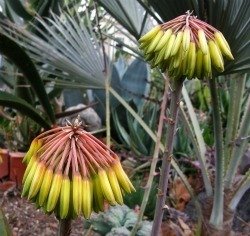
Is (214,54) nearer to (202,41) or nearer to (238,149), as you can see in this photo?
(202,41)

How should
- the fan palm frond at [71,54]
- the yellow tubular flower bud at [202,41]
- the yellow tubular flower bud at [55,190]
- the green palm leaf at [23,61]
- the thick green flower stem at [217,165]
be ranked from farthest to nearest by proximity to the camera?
the fan palm frond at [71,54], the green palm leaf at [23,61], the thick green flower stem at [217,165], the yellow tubular flower bud at [202,41], the yellow tubular flower bud at [55,190]

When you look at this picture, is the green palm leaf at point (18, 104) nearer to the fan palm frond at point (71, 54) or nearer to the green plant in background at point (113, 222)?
the fan palm frond at point (71, 54)

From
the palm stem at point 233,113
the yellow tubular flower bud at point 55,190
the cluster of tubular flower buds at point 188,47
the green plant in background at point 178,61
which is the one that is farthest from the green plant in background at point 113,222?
the yellow tubular flower bud at point 55,190

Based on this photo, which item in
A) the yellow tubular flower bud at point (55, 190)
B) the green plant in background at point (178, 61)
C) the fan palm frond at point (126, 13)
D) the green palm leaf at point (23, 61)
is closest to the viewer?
the yellow tubular flower bud at point (55, 190)

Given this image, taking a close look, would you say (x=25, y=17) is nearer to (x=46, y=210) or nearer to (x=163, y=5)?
(x=163, y=5)

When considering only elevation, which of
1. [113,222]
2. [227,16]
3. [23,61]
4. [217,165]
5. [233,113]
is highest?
[227,16]

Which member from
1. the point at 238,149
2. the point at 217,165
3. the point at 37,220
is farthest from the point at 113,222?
the point at 37,220
